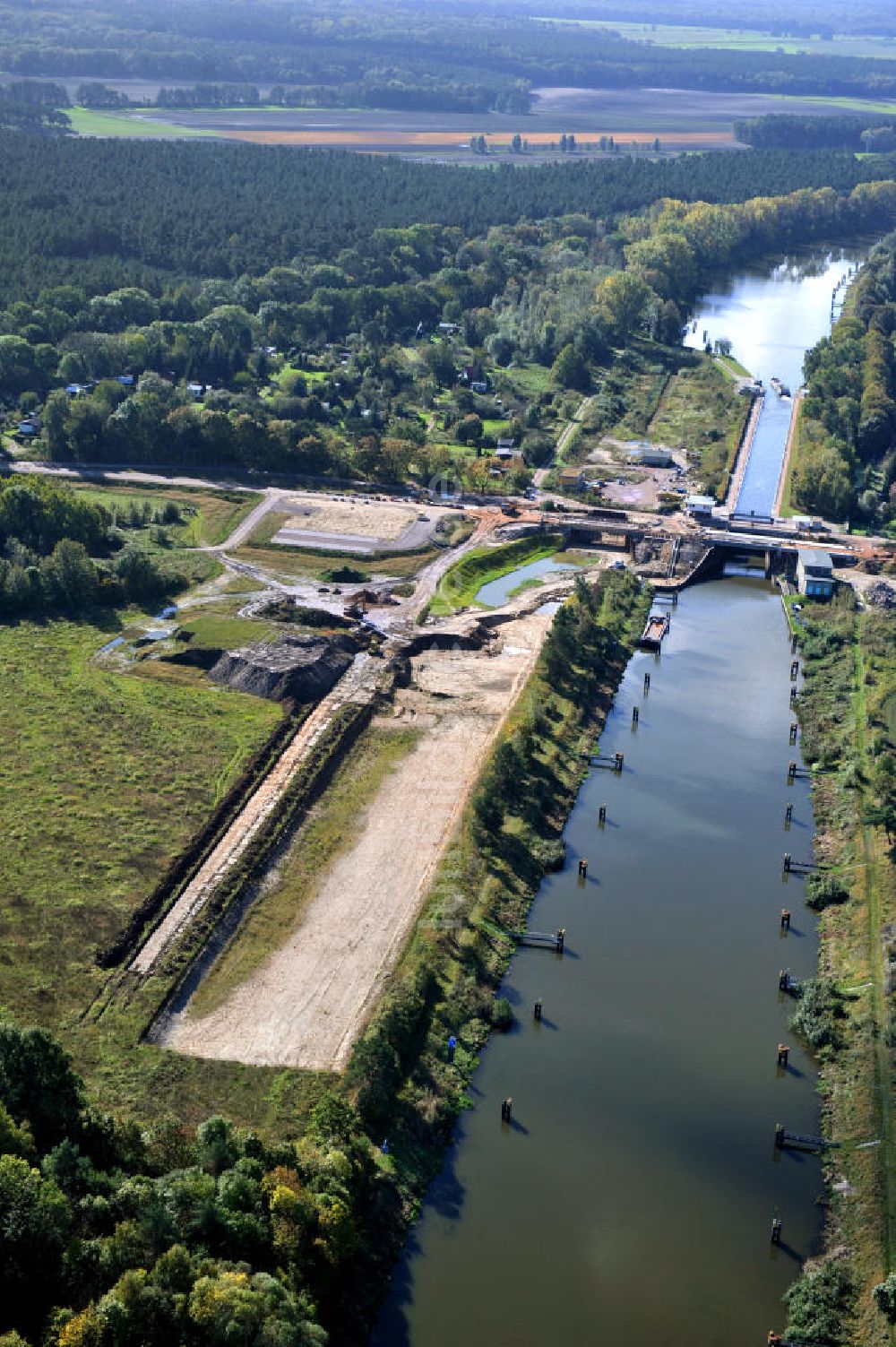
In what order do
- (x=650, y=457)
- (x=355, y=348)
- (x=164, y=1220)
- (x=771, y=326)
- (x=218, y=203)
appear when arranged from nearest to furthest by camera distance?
(x=164, y=1220)
(x=650, y=457)
(x=355, y=348)
(x=771, y=326)
(x=218, y=203)

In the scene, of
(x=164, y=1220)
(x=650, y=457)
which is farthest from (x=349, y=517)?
(x=164, y=1220)

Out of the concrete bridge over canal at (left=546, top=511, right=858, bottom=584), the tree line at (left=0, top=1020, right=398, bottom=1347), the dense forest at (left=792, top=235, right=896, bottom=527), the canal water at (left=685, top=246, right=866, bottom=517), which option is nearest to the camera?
the tree line at (left=0, top=1020, right=398, bottom=1347)

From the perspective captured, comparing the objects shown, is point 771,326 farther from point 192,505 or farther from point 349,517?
point 192,505

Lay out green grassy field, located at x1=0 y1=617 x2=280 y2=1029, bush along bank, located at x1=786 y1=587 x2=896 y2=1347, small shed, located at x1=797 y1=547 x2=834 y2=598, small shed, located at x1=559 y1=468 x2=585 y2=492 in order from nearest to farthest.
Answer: bush along bank, located at x1=786 y1=587 x2=896 y2=1347, green grassy field, located at x1=0 y1=617 x2=280 y2=1029, small shed, located at x1=797 y1=547 x2=834 y2=598, small shed, located at x1=559 y1=468 x2=585 y2=492

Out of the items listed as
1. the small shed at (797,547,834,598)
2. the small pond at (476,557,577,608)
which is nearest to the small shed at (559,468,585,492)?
the small pond at (476,557,577,608)

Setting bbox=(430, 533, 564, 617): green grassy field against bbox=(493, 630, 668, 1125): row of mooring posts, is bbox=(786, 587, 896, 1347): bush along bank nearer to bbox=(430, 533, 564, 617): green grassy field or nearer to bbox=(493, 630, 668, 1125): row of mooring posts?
bbox=(493, 630, 668, 1125): row of mooring posts

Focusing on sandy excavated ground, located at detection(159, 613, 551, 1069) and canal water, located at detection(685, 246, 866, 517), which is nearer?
sandy excavated ground, located at detection(159, 613, 551, 1069)

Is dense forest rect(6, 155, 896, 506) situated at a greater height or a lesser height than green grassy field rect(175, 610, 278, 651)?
greater
